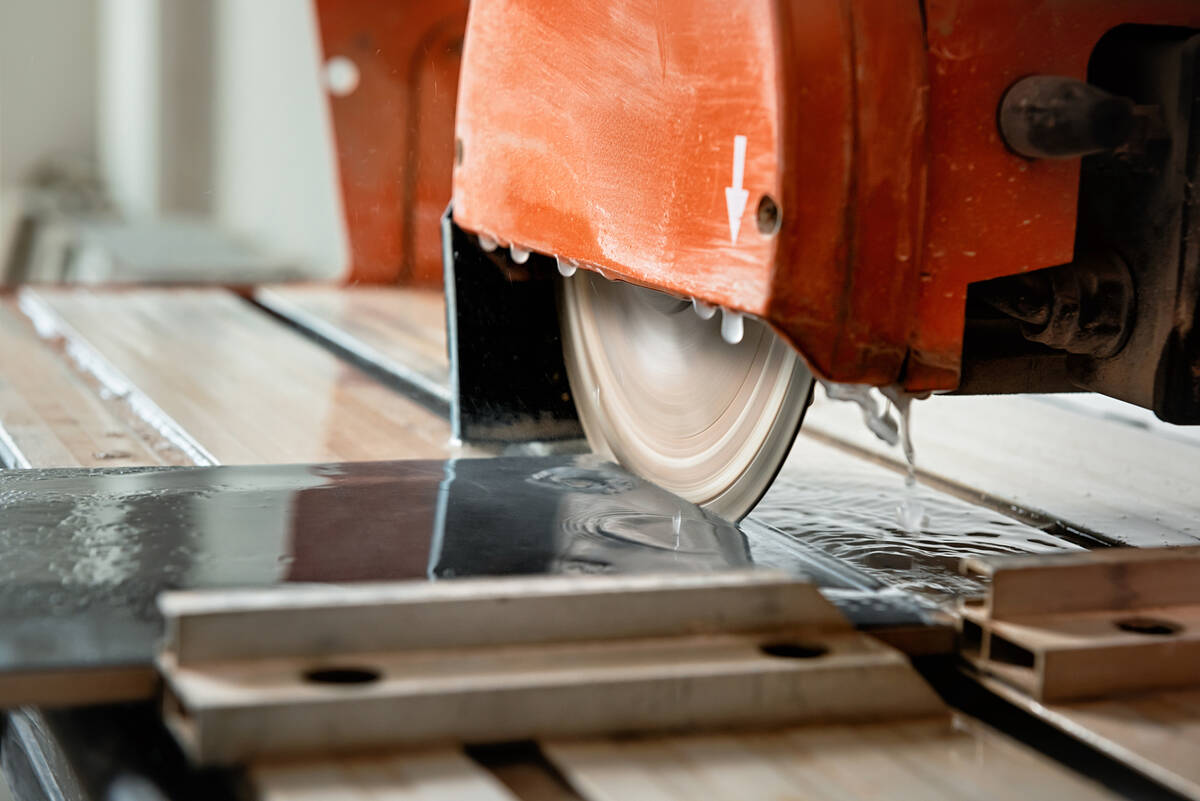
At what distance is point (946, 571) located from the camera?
1.54 m

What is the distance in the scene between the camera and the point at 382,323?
3111 millimetres

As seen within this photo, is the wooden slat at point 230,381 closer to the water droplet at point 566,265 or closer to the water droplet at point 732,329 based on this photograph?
the water droplet at point 566,265

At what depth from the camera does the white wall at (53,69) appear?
9.04 m

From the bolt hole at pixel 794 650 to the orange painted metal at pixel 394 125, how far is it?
2.45 metres

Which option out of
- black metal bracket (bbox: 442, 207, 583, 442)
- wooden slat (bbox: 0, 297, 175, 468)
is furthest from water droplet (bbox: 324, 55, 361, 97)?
black metal bracket (bbox: 442, 207, 583, 442)

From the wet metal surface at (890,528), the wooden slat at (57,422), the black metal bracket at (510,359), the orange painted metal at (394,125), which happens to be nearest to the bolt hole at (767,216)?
the wet metal surface at (890,528)

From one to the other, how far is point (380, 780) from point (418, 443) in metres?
1.24

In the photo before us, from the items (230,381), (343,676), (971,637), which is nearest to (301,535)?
(343,676)

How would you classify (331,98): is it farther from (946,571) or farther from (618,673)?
(618,673)

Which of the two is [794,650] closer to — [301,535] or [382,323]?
[301,535]

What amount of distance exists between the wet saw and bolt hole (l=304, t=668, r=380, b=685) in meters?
0.43

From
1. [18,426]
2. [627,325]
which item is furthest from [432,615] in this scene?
[18,426]

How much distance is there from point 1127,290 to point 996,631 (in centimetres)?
35

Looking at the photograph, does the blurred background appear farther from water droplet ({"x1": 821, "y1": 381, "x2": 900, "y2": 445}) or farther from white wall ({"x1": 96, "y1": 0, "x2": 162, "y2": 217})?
water droplet ({"x1": 821, "y1": 381, "x2": 900, "y2": 445})
